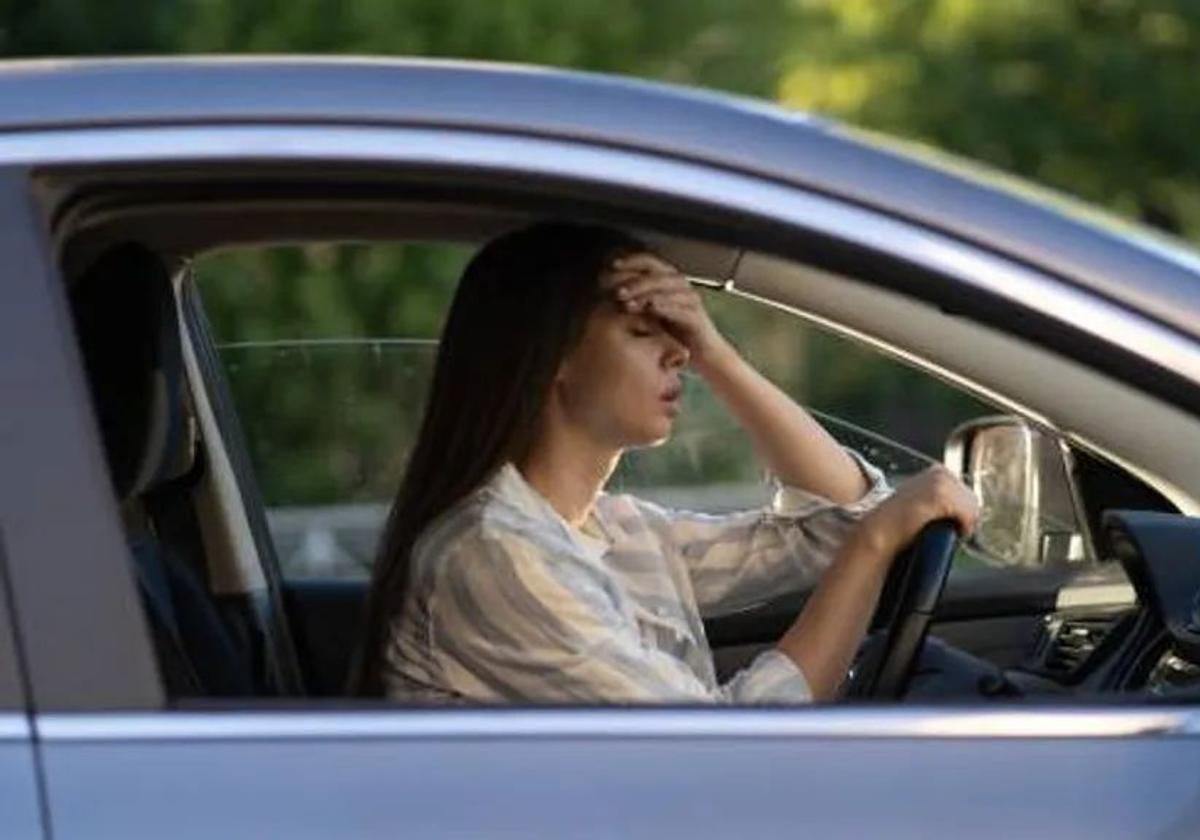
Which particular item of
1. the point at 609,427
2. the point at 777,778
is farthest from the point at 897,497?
the point at 777,778

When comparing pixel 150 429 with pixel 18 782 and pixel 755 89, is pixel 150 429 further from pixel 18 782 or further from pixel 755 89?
pixel 755 89

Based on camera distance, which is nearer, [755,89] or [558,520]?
[558,520]

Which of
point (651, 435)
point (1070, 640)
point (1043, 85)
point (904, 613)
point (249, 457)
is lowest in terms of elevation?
point (1070, 640)

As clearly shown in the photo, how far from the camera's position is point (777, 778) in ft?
7.58

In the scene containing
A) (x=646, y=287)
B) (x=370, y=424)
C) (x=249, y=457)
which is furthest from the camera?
(x=370, y=424)

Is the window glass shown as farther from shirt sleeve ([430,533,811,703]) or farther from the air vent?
shirt sleeve ([430,533,811,703])

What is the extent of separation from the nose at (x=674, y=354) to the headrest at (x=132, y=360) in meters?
0.53

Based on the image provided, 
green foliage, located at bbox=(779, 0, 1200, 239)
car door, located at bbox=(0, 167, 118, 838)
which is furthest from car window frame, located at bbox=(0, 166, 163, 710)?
green foliage, located at bbox=(779, 0, 1200, 239)

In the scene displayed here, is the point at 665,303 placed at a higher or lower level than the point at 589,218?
lower

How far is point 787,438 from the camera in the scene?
3496mm

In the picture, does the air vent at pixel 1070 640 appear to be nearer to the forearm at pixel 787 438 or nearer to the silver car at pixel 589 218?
the forearm at pixel 787 438

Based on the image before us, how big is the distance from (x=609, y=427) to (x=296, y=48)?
4.96 metres

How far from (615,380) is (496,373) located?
0.12 m

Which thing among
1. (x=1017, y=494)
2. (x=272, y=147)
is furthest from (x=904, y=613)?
(x=272, y=147)
